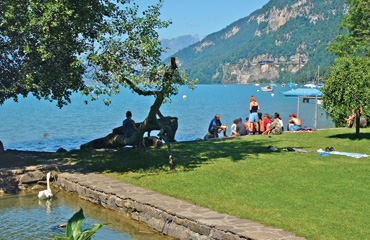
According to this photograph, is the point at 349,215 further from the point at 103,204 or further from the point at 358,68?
the point at 358,68

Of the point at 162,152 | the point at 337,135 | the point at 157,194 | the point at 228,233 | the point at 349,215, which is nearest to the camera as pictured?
the point at 228,233

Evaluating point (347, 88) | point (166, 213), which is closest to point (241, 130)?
point (347, 88)

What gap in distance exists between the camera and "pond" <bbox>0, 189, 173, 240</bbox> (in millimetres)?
9867

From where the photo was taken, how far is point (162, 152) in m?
17.9

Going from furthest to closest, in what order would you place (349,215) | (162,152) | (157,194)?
(162,152) → (157,194) → (349,215)

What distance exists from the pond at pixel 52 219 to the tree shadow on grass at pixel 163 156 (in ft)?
8.19

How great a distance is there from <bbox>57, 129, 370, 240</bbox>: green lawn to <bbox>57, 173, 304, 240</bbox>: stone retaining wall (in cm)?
40

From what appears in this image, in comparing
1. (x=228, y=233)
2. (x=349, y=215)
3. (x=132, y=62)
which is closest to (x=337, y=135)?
(x=132, y=62)

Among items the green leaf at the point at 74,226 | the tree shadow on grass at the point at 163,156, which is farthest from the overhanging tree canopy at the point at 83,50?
the green leaf at the point at 74,226

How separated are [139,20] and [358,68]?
34.6 feet

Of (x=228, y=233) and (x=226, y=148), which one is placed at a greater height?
(x=226, y=148)

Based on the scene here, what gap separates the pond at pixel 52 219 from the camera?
9867 mm

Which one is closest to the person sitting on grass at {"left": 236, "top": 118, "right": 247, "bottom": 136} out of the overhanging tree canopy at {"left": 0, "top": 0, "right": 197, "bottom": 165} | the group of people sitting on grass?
the group of people sitting on grass

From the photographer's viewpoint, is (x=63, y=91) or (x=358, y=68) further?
(x=358, y=68)
